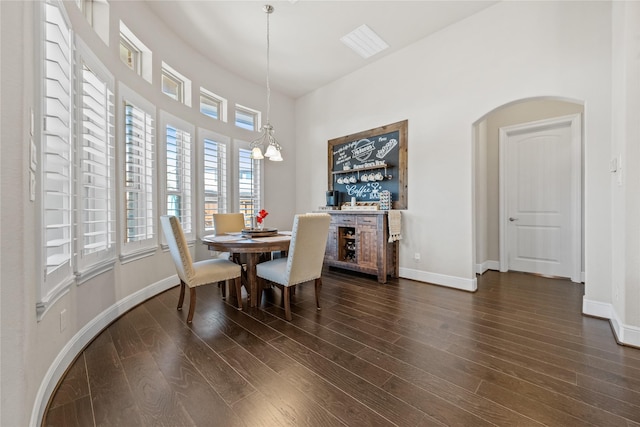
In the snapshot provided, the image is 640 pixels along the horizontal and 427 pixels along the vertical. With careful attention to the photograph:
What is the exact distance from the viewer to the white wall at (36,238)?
2.87ft

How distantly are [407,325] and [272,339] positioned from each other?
4.03 feet

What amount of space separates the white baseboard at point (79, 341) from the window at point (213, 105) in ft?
9.23

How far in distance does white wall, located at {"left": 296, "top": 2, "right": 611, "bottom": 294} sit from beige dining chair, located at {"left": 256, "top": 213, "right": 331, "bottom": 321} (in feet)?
6.18

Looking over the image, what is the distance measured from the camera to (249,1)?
303cm

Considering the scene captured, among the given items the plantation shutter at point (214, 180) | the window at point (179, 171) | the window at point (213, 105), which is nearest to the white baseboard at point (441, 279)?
the plantation shutter at point (214, 180)

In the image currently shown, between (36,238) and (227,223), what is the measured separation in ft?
8.41

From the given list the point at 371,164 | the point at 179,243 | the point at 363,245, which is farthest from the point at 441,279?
the point at 179,243

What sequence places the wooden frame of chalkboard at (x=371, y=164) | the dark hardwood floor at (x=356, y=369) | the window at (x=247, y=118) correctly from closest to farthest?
the dark hardwood floor at (x=356, y=369) < the wooden frame of chalkboard at (x=371, y=164) < the window at (x=247, y=118)

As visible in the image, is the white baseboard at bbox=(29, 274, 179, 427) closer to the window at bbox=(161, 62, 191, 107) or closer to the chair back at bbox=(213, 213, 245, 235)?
the chair back at bbox=(213, 213, 245, 235)

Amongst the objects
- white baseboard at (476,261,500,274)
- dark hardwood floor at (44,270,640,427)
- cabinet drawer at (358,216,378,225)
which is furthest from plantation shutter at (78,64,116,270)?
white baseboard at (476,261,500,274)

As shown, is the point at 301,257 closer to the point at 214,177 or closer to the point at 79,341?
the point at 79,341

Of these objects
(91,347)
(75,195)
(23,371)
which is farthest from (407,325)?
(75,195)

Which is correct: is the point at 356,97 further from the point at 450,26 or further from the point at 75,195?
the point at 75,195

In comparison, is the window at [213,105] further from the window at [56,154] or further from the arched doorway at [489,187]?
the arched doorway at [489,187]
